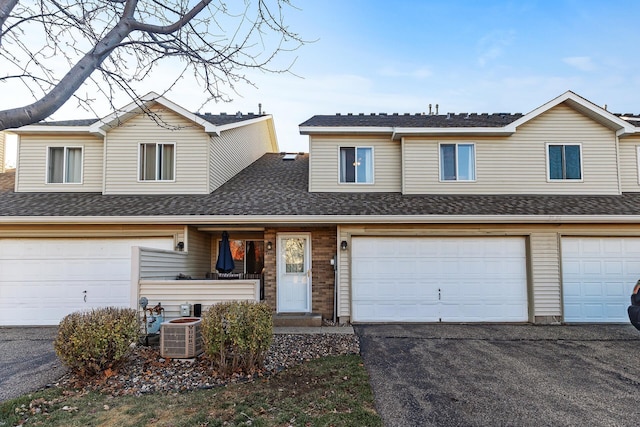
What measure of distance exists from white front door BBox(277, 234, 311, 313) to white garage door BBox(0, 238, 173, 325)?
122 inches

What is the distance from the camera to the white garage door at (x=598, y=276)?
31.6ft

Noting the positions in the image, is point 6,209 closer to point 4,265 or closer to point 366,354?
point 4,265

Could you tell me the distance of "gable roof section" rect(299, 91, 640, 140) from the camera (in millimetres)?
10781

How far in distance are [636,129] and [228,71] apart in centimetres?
1120

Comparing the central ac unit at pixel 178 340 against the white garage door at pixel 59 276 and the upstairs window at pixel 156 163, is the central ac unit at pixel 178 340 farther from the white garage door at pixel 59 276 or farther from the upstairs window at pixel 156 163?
the upstairs window at pixel 156 163

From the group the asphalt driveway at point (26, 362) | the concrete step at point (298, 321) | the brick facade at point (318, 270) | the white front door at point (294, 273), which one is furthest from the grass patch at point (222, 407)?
the white front door at point (294, 273)

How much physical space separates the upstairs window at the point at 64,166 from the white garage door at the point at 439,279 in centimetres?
803

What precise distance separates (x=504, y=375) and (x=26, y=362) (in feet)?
24.2

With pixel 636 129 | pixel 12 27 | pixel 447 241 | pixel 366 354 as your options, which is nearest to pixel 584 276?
pixel 447 241

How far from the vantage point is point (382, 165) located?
11.5m

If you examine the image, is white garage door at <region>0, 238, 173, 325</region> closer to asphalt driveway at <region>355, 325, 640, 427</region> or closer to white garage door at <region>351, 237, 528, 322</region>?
white garage door at <region>351, 237, 528, 322</region>

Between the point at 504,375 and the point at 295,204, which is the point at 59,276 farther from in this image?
the point at 504,375

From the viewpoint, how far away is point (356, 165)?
37.8ft

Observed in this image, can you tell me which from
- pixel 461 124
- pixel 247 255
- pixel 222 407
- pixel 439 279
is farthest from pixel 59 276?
pixel 461 124
